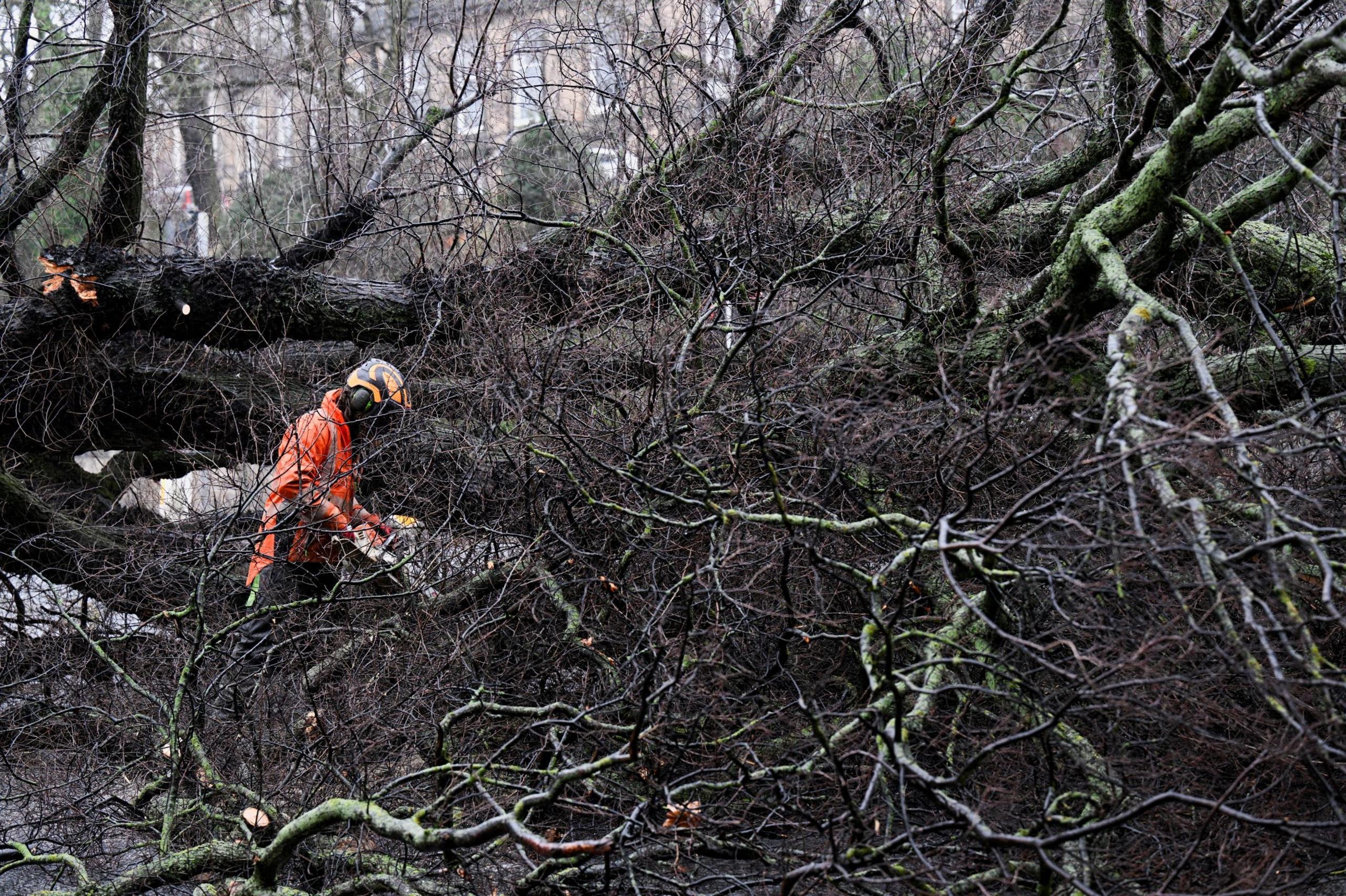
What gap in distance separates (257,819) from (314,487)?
170 centimetres

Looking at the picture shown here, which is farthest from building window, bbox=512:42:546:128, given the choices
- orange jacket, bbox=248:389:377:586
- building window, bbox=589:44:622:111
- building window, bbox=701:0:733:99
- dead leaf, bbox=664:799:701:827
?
dead leaf, bbox=664:799:701:827

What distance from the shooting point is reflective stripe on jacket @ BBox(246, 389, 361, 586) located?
545cm

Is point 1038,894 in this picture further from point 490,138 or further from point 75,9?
point 75,9

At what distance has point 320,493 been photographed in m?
5.54

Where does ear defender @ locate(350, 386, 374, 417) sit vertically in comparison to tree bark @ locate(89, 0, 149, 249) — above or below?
below

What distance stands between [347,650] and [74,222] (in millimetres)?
6078

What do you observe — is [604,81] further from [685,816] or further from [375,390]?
[685,816]

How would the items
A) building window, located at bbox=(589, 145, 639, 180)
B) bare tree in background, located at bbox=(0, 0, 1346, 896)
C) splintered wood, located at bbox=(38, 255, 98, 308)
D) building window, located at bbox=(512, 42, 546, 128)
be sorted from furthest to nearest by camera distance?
building window, located at bbox=(589, 145, 639, 180) → splintered wood, located at bbox=(38, 255, 98, 308) → building window, located at bbox=(512, 42, 546, 128) → bare tree in background, located at bbox=(0, 0, 1346, 896)

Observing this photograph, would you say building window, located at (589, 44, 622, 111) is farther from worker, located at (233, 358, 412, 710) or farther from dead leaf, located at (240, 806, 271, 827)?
dead leaf, located at (240, 806, 271, 827)

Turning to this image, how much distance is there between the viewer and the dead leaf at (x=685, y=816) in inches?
124

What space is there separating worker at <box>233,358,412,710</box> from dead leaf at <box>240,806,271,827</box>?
1.44 m

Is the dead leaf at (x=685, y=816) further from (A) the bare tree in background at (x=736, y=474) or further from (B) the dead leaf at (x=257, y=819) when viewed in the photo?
(B) the dead leaf at (x=257, y=819)

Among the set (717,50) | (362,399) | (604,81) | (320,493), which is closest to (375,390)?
(362,399)

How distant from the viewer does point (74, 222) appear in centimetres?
920
